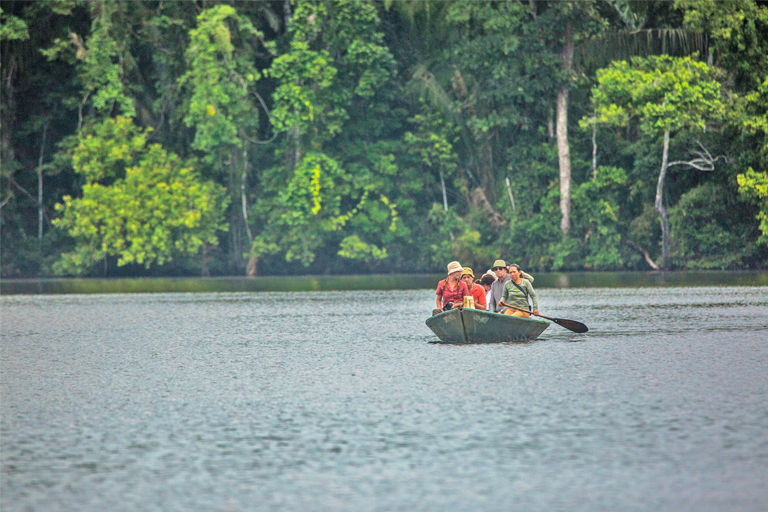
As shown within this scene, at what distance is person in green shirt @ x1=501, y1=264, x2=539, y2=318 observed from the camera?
23141mm

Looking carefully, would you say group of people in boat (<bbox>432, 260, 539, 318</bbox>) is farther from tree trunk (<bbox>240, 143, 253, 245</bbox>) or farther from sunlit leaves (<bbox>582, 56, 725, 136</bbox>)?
tree trunk (<bbox>240, 143, 253, 245</bbox>)

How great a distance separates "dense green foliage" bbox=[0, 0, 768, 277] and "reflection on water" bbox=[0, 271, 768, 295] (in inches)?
100

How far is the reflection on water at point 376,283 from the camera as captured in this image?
150ft

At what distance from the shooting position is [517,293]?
2344 cm

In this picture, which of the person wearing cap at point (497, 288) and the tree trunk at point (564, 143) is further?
the tree trunk at point (564, 143)

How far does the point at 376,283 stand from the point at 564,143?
13.2m

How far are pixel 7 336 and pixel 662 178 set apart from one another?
3585 centimetres

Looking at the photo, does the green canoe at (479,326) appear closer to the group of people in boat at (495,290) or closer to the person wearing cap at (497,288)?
the group of people in boat at (495,290)

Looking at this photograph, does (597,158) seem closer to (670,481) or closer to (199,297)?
(199,297)

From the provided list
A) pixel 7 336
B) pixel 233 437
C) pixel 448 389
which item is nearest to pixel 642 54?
pixel 7 336

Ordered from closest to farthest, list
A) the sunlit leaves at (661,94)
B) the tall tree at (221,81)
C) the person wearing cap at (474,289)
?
the person wearing cap at (474,289), the sunlit leaves at (661,94), the tall tree at (221,81)

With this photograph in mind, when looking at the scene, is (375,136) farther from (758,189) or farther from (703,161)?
(758,189)

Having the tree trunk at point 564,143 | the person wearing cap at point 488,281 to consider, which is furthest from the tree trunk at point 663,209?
the person wearing cap at point 488,281

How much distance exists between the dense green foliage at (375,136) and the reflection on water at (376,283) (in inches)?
100
